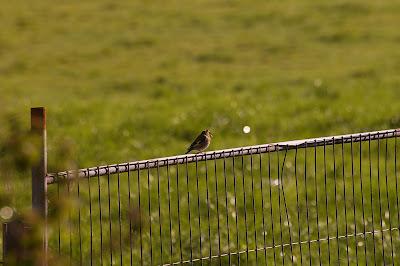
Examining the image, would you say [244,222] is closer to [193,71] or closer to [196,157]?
[196,157]

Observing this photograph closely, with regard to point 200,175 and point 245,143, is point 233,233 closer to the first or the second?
point 200,175

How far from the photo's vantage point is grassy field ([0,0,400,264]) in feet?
49.8

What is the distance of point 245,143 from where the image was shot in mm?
14359

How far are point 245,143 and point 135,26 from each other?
12773 millimetres

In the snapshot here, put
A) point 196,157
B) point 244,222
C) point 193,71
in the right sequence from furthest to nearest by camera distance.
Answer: point 193,71
point 244,222
point 196,157

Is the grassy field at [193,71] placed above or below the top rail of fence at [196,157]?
above

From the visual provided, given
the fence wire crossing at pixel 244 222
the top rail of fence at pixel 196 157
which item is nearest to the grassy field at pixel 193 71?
the fence wire crossing at pixel 244 222

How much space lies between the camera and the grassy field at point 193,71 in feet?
49.8

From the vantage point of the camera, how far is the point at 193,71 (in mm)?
21812

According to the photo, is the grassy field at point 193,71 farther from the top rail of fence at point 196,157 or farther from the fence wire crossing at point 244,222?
the top rail of fence at point 196,157

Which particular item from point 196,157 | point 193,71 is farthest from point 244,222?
point 193,71

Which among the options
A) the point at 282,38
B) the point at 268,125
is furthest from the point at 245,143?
the point at 282,38

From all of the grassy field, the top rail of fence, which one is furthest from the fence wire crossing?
the grassy field

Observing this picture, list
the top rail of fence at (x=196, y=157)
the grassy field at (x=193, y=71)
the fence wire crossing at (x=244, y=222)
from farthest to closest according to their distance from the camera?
1. the grassy field at (x=193, y=71)
2. the fence wire crossing at (x=244, y=222)
3. the top rail of fence at (x=196, y=157)
